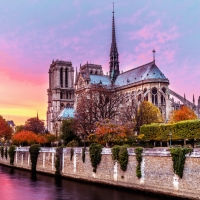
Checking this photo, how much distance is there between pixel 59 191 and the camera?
29953 millimetres

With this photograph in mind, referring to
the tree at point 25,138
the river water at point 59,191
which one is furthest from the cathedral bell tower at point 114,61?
the river water at point 59,191

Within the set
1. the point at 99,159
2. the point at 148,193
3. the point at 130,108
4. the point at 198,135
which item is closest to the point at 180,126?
the point at 198,135

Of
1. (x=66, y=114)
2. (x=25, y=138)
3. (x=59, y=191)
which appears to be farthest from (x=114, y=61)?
(x=59, y=191)

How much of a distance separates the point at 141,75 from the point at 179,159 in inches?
2405

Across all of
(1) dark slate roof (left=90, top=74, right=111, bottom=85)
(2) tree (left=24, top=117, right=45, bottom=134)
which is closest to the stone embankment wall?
(2) tree (left=24, top=117, right=45, bottom=134)

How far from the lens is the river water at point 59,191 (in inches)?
1056

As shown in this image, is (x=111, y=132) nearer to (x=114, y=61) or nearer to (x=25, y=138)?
(x=25, y=138)

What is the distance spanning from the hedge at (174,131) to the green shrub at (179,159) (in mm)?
10057

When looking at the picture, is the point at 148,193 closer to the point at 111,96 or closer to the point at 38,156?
the point at 38,156

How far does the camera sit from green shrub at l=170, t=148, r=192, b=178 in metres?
24.4

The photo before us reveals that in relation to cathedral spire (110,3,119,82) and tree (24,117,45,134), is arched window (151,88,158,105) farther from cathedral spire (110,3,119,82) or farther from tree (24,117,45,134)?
tree (24,117,45,134)

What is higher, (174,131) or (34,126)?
(34,126)

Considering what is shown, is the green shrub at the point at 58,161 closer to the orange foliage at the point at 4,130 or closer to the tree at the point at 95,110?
the tree at the point at 95,110

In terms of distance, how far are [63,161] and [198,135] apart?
13.9 metres
